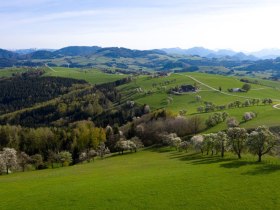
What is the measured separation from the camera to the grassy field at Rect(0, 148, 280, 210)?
5566 cm

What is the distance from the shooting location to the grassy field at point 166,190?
55.7m

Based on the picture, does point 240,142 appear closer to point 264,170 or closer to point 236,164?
point 236,164

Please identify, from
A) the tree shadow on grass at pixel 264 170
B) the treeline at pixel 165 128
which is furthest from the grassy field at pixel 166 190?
the treeline at pixel 165 128

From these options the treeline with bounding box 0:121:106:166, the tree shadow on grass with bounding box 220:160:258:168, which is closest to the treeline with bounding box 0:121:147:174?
the treeline with bounding box 0:121:106:166

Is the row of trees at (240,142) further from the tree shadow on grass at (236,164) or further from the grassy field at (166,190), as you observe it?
the grassy field at (166,190)

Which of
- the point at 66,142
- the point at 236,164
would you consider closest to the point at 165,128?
the point at 66,142

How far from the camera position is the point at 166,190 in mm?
62844

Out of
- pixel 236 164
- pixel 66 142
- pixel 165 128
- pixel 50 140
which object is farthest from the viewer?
pixel 165 128

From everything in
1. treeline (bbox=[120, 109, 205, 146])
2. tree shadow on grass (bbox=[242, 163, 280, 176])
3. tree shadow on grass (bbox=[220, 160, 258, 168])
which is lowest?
treeline (bbox=[120, 109, 205, 146])

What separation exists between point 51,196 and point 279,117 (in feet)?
448

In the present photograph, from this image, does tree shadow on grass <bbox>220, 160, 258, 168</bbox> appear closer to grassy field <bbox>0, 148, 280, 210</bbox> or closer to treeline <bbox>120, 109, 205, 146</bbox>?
grassy field <bbox>0, 148, 280, 210</bbox>

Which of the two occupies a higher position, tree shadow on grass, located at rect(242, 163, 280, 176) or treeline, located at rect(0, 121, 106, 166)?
tree shadow on grass, located at rect(242, 163, 280, 176)

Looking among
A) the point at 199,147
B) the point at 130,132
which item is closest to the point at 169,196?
the point at 199,147

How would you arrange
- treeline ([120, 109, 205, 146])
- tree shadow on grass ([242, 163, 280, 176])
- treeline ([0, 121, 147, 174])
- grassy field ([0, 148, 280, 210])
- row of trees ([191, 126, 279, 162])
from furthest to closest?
treeline ([120, 109, 205, 146]) → treeline ([0, 121, 147, 174]) → row of trees ([191, 126, 279, 162]) → tree shadow on grass ([242, 163, 280, 176]) → grassy field ([0, 148, 280, 210])
